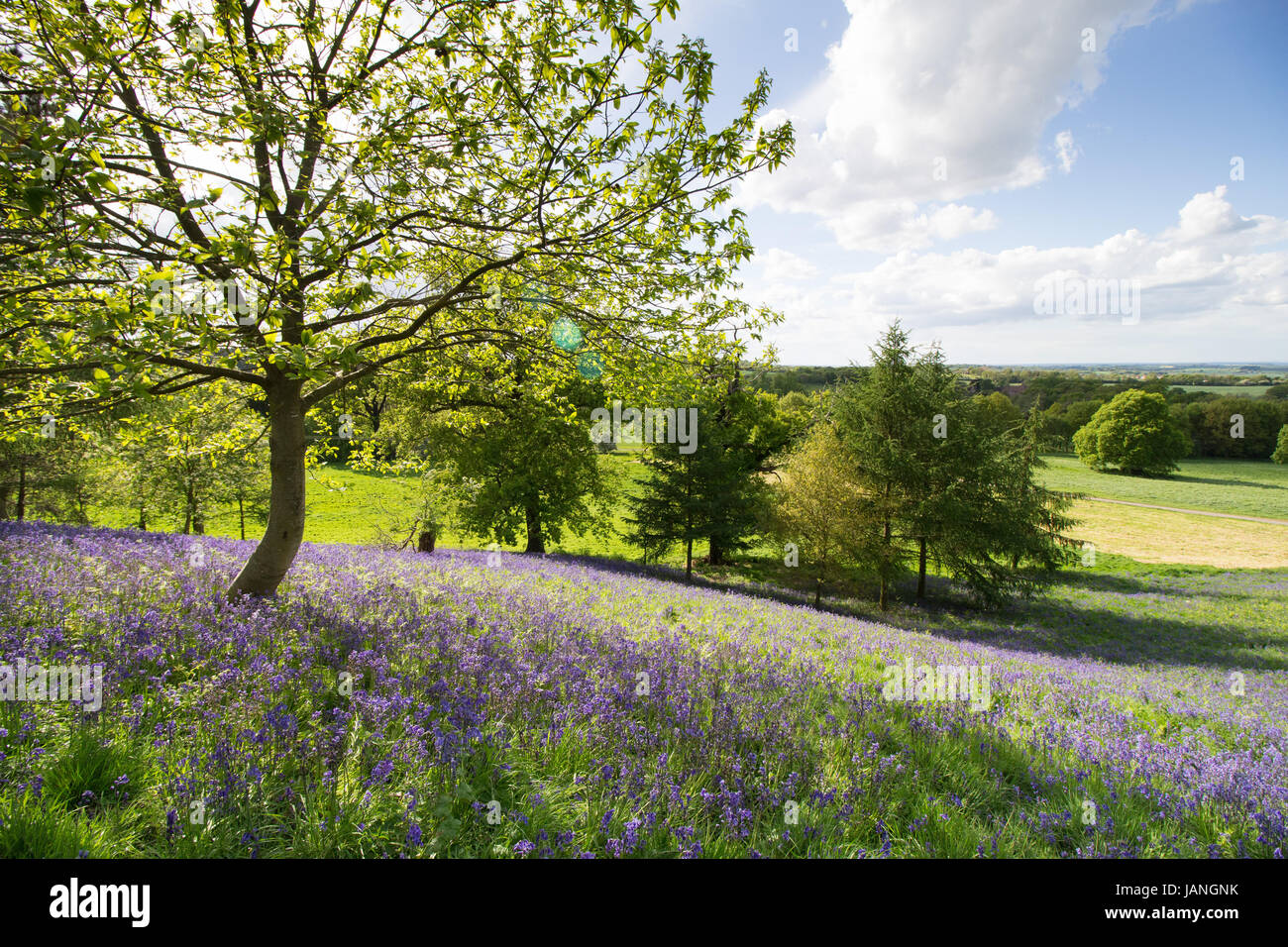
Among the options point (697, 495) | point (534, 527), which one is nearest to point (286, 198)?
point (534, 527)

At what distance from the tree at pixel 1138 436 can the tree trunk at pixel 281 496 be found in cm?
9718

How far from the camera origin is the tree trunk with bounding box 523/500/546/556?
21.9 metres

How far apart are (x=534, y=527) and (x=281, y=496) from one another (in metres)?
15.5

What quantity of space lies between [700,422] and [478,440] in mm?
10123

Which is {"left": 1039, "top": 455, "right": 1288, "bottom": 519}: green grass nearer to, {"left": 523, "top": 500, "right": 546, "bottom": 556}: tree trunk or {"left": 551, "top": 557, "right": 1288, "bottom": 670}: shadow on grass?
{"left": 551, "top": 557, "right": 1288, "bottom": 670}: shadow on grass

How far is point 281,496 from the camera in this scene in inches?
273

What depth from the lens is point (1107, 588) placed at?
92.9 ft

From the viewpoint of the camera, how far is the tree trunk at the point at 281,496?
6.61 metres

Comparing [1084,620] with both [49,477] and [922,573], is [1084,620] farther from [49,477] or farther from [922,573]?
[49,477]

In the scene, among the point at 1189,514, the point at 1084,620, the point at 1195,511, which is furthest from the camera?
the point at 1195,511

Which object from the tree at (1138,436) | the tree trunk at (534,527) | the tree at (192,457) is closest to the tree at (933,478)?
the tree trunk at (534,527)

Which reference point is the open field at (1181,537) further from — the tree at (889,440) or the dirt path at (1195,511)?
the tree at (889,440)

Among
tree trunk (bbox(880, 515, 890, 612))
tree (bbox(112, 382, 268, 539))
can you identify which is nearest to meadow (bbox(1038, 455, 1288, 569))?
tree trunk (bbox(880, 515, 890, 612))
